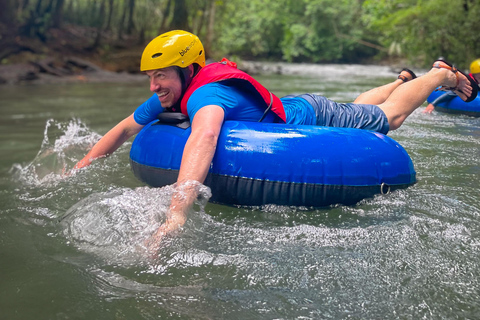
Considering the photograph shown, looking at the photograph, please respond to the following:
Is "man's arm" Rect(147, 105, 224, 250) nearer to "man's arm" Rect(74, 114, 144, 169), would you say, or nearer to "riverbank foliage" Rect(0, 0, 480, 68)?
"man's arm" Rect(74, 114, 144, 169)

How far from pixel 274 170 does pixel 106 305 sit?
1.40 m

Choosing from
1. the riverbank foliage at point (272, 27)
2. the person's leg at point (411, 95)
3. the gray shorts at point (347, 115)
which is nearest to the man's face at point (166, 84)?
the gray shorts at point (347, 115)

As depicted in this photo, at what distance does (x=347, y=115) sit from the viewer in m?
3.97

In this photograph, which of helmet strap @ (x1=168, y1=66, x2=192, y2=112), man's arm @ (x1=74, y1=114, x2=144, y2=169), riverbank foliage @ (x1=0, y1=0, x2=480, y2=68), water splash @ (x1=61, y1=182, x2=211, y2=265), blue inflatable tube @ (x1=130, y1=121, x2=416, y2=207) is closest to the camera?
water splash @ (x1=61, y1=182, x2=211, y2=265)

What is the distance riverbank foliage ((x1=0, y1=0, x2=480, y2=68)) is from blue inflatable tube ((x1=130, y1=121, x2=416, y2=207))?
43.9 ft

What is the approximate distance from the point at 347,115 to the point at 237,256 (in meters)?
1.93

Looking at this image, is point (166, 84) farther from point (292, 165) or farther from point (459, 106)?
point (459, 106)

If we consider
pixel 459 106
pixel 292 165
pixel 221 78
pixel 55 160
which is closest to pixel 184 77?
pixel 221 78

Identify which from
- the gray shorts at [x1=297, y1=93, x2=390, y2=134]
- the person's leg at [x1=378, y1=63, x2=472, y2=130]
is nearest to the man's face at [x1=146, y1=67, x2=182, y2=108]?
the gray shorts at [x1=297, y1=93, x2=390, y2=134]

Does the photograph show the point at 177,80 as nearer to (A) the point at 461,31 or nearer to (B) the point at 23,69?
(B) the point at 23,69

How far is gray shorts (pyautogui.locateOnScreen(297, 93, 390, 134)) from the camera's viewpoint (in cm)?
390

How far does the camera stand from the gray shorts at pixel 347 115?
3900 mm

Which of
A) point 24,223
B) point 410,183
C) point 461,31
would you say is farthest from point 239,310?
point 461,31

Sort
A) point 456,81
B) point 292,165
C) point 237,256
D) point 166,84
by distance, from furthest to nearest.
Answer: point 456,81 < point 166,84 < point 292,165 < point 237,256
